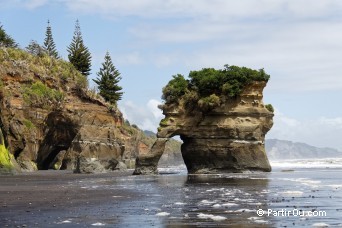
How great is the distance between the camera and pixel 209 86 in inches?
2525

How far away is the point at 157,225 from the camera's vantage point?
59.4ft

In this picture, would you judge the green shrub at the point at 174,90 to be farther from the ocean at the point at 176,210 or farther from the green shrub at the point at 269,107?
the ocean at the point at 176,210

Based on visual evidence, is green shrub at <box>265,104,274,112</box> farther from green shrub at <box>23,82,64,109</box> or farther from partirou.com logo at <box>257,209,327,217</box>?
partirou.com logo at <box>257,209,327,217</box>

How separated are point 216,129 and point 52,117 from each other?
3654 cm

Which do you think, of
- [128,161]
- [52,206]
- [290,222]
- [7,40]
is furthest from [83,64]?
[290,222]

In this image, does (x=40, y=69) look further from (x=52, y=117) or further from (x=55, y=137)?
(x=55, y=137)

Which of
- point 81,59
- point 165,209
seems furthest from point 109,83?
point 165,209

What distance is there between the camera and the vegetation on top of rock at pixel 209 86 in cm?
6322

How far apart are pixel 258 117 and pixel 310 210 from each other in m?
44.2

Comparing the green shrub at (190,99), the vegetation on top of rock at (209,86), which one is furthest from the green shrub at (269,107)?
the green shrub at (190,99)

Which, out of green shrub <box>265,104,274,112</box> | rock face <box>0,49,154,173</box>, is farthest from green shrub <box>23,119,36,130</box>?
green shrub <box>265,104,274,112</box>

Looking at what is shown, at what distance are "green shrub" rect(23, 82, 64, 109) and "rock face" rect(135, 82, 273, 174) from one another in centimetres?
2890

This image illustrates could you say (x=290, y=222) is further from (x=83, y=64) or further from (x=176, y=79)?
(x=83, y=64)

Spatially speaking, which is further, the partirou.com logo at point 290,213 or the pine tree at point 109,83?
the pine tree at point 109,83
